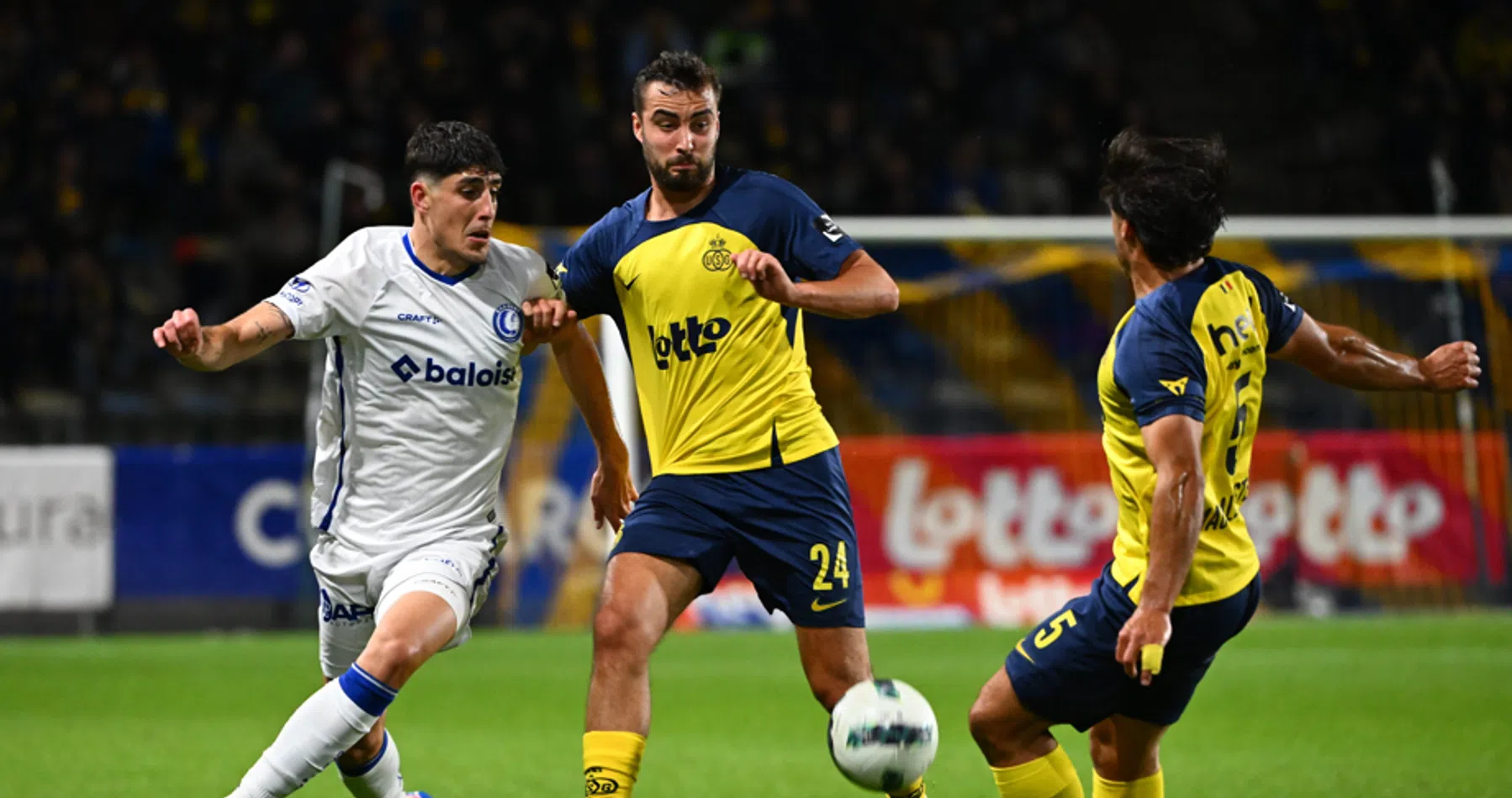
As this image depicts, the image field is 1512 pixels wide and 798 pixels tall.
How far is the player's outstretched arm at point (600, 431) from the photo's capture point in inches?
239

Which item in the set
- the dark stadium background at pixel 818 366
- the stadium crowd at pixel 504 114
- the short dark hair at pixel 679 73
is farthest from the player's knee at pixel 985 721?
the stadium crowd at pixel 504 114

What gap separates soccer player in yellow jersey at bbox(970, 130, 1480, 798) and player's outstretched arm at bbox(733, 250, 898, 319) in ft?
2.66

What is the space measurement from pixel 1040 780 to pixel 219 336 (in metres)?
2.80

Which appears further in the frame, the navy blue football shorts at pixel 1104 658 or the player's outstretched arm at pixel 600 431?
the player's outstretched arm at pixel 600 431

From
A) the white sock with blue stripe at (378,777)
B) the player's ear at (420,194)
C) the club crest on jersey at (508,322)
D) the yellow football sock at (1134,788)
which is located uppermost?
the player's ear at (420,194)

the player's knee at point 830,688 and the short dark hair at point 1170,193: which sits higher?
the short dark hair at point 1170,193

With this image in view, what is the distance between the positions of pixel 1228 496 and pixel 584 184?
14.6m

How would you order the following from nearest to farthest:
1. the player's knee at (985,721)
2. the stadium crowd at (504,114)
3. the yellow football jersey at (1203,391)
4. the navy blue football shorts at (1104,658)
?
the yellow football jersey at (1203,391) < the navy blue football shorts at (1104,658) < the player's knee at (985,721) < the stadium crowd at (504,114)

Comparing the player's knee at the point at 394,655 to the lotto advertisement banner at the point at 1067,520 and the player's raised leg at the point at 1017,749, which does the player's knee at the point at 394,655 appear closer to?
the player's raised leg at the point at 1017,749

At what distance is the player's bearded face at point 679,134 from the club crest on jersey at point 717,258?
0.74ft

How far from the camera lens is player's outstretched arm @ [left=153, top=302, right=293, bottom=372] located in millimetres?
4973

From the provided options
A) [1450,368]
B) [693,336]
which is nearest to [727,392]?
[693,336]

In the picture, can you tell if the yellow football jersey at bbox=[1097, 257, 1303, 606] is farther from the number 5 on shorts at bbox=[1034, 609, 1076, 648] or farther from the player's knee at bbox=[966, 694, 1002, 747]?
the player's knee at bbox=[966, 694, 1002, 747]

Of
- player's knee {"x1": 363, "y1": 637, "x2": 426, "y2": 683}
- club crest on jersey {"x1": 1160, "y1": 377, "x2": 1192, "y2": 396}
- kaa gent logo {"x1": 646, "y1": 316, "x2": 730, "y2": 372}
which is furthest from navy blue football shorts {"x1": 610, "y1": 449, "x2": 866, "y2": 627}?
club crest on jersey {"x1": 1160, "y1": 377, "x2": 1192, "y2": 396}
